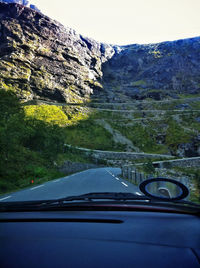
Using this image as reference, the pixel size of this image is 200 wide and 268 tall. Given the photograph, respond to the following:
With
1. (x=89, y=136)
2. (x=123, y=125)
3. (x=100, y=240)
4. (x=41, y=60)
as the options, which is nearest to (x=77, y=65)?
(x=41, y=60)

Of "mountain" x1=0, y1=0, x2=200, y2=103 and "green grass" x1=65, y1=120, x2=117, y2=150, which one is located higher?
"mountain" x1=0, y1=0, x2=200, y2=103

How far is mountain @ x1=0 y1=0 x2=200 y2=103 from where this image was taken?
10269 cm

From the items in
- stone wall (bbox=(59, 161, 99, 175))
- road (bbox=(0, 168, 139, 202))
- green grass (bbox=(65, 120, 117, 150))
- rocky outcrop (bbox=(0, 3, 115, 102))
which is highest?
rocky outcrop (bbox=(0, 3, 115, 102))

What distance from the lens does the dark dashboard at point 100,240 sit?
135 centimetres

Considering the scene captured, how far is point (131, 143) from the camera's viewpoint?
7300cm

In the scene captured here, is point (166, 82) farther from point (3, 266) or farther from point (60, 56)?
point (3, 266)

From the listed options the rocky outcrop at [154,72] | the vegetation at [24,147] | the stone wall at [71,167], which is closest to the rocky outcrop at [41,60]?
the rocky outcrop at [154,72]

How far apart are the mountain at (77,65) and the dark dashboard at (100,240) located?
319 feet

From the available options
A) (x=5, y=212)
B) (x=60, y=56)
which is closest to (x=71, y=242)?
(x=5, y=212)

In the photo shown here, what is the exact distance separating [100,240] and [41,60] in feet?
414

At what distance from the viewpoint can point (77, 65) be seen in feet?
426

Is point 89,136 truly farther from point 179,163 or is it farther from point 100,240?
point 100,240

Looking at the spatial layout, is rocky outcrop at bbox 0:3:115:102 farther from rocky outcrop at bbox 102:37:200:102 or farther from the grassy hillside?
rocky outcrop at bbox 102:37:200:102

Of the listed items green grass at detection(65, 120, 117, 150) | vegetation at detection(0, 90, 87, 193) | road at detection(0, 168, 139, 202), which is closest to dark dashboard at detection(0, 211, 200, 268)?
road at detection(0, 168, 139, 202)
